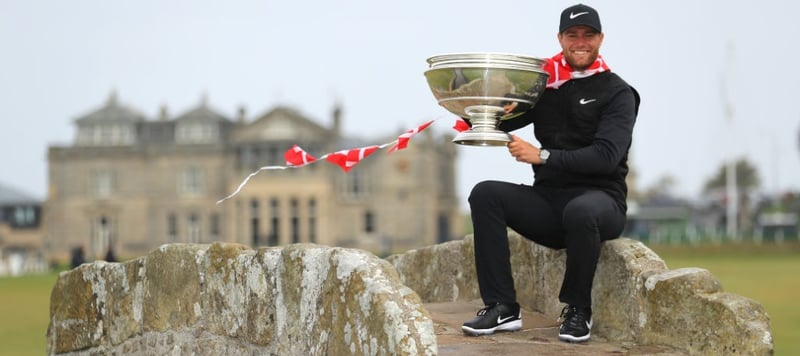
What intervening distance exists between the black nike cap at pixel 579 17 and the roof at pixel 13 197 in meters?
95.3

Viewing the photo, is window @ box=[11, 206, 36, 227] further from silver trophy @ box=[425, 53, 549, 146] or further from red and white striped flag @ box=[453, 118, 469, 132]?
silver trophy @ box=[425, 53, 549, 146]

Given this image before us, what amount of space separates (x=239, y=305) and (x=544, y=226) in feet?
5.33

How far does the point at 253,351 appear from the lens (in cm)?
540

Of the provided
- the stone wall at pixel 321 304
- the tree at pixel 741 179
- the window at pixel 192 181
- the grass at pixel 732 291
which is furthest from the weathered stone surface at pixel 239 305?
the tree at pixel 741 179

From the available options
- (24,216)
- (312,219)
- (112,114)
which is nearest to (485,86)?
(312,219)

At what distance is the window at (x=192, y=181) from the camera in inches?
3314

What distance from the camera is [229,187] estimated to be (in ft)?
277

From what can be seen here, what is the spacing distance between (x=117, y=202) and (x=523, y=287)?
81536 millimetres

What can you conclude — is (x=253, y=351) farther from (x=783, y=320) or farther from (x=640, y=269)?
(x=783, y=320)

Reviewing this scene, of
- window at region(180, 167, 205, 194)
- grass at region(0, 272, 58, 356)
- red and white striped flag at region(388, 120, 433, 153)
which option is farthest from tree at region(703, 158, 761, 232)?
red and white striped flag at region(388, 120, 433, 153)

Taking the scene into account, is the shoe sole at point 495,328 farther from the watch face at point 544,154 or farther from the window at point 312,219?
the window at point 312,219

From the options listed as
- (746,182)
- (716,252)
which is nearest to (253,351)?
(716,252)

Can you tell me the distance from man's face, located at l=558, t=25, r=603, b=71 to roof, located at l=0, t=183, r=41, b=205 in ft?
313

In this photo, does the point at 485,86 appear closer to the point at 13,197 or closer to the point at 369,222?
the point at 369,222
